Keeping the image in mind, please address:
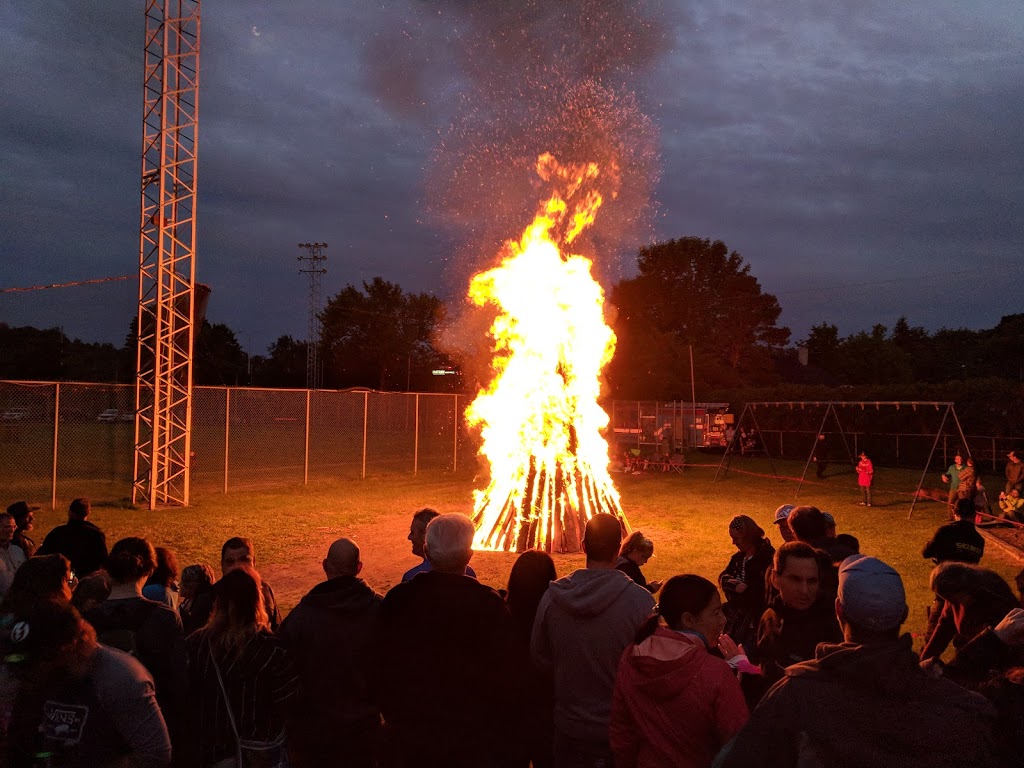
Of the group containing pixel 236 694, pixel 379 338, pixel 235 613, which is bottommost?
pixel 236 694

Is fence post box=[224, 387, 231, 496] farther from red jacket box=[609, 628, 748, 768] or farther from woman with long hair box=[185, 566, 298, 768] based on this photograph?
red jacket box=[609, 628, 748, 768]

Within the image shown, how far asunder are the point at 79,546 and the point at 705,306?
5430 cm

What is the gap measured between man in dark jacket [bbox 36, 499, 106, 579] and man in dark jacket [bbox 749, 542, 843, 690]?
5003mm

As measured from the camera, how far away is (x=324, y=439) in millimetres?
23734

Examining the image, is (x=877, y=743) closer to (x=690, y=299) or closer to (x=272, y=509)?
(x=272, y=509)

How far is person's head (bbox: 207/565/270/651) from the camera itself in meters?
3.44

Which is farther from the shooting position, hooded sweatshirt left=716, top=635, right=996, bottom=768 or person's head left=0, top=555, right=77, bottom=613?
person's head left=0, top=555, right=77, bottom=613

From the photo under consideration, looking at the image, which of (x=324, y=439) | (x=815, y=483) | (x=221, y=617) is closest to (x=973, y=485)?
(x=815, y=483)

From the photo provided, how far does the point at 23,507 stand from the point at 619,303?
173ft

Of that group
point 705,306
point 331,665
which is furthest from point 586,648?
point 705,306

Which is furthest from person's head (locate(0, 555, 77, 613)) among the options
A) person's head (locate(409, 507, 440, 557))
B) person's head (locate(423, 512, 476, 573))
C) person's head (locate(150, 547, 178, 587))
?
person's head (locate(409, 507, 440, 557))

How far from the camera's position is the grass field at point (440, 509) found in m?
11.4

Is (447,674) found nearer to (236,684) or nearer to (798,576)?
(236,684)

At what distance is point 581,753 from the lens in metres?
3.49
